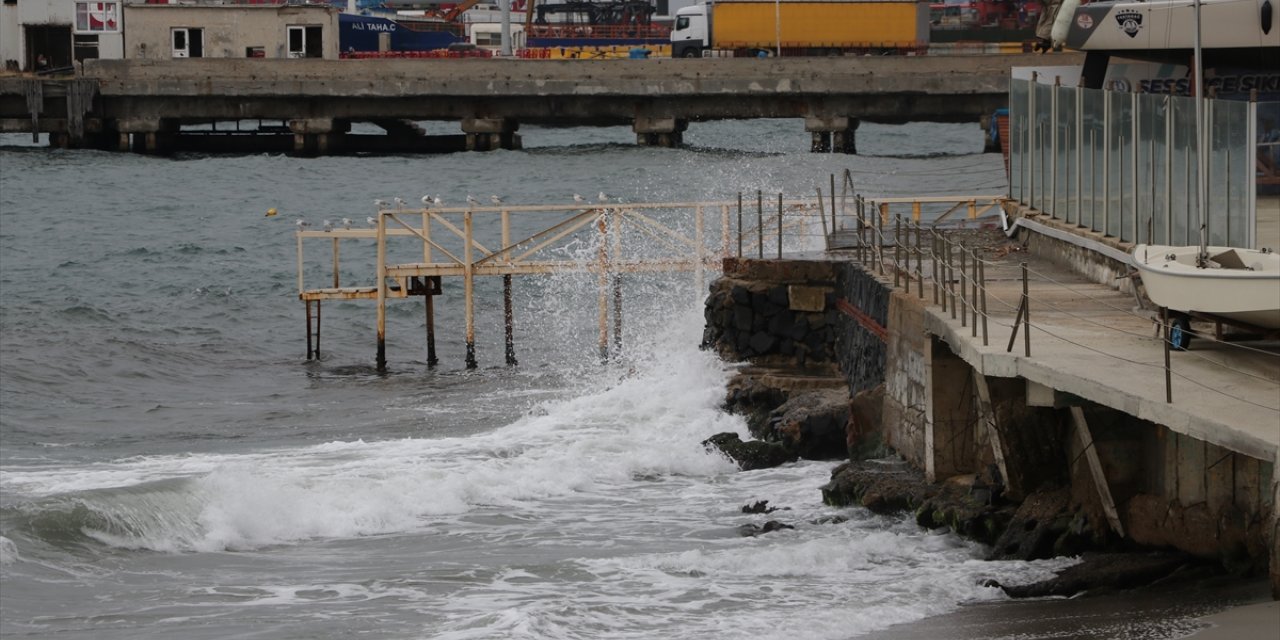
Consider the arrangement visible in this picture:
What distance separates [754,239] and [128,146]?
4584 cm

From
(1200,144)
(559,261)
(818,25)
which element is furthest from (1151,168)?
(818,25)

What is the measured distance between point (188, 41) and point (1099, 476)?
6431cm

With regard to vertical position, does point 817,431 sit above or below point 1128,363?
below

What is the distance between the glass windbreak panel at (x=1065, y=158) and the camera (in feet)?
65.3

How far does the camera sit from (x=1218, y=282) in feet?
42.7

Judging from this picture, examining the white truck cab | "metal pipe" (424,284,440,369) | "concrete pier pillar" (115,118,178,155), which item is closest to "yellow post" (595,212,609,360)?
"metal pipe" (424,284,440,369)

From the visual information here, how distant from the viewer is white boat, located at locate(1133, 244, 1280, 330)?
12781 mm

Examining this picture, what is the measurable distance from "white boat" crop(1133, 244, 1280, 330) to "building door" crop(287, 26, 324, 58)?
62416 millimetres

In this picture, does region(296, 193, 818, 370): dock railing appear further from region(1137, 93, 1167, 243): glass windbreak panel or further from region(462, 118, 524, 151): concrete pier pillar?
region(462, 118, 524, 151): concrete pier pillar

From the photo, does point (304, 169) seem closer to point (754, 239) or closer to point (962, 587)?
point (754, 239)

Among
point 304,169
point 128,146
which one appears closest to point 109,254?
point 304,169

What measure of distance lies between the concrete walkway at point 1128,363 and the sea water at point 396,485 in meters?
1.42

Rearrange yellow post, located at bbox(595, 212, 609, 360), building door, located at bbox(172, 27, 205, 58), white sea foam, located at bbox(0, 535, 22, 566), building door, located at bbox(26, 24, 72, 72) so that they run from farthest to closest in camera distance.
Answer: building door, located at bbox(26, 24, 72, 72) → building door, located at bbox(172, 27, 205, 58) → yellow post, located at bbox(595, 212, 609, 360) → white sea foam, located at bbox(0, 535, 22, 566)

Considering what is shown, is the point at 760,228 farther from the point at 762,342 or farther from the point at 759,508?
the point at 759,508
